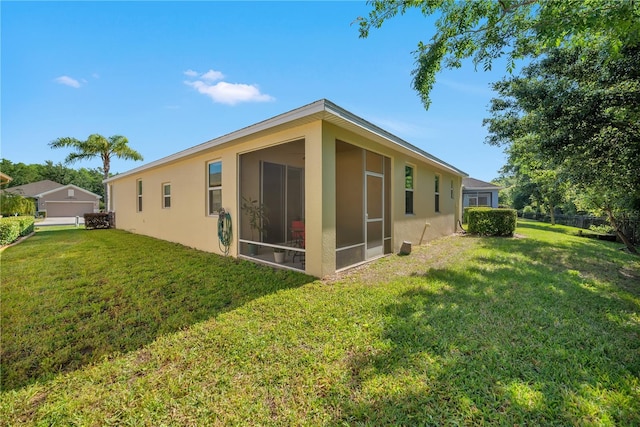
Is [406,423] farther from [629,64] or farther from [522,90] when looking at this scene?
[522,90]

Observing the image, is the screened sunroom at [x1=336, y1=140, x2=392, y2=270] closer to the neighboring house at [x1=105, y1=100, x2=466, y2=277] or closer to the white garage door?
the neighboring house at [x1=105, y1=100, x2=466, y2=277]

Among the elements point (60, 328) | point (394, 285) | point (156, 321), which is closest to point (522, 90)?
point (394, 285)

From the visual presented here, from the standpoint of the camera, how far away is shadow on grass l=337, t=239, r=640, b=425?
1918 mm

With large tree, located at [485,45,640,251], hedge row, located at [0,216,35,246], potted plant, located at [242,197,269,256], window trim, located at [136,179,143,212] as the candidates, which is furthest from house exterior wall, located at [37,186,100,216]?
large tree, located at [485,45,640,251]

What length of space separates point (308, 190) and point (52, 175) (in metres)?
60.6

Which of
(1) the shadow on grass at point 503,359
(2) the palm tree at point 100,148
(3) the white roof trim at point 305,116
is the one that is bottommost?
(1) the shadow on grass at point 503,359

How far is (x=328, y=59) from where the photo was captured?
7520mm

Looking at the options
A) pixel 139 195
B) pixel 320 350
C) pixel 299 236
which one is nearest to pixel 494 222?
pixel 299 236

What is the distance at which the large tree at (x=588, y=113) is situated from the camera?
5551mm

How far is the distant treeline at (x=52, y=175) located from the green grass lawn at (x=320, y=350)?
172 ft

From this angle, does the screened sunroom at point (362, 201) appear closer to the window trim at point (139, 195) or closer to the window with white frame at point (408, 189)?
the window with white frame at point (408, 189)

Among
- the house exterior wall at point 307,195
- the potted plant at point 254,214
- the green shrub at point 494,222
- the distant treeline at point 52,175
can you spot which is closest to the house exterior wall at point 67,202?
the distant treeline at point 52,175

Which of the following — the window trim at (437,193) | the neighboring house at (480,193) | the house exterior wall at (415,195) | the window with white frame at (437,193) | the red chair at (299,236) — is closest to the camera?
the house exterior wall at (415,195)

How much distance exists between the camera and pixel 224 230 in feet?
23.3
